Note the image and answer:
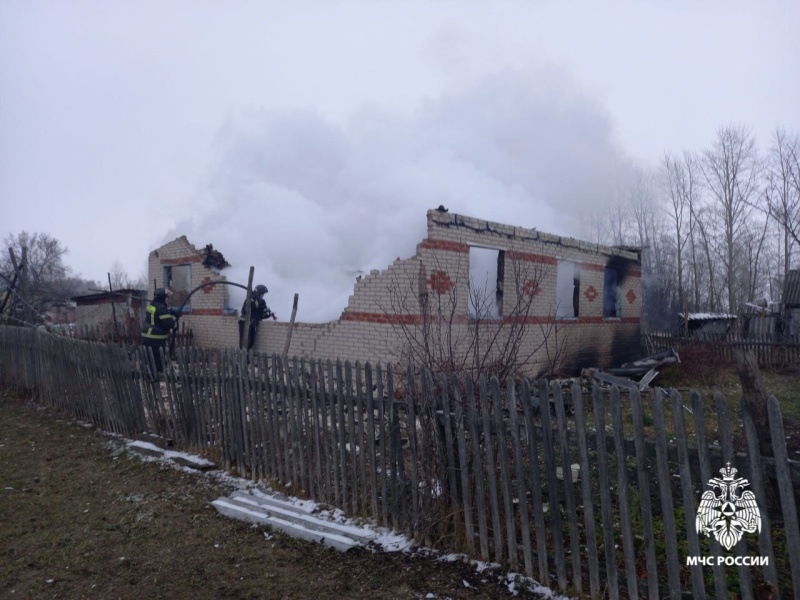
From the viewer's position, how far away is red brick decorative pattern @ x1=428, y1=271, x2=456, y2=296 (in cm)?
1025

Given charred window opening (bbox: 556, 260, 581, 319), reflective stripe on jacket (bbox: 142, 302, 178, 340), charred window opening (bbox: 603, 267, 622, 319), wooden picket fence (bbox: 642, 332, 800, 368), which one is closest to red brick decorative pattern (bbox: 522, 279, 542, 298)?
charred window opening (bbox: 556, 260, 581, 319)

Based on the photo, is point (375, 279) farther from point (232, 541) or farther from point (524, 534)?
point (524, 534)

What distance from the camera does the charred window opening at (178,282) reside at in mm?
14609

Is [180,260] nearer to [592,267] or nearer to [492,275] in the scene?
[492,275]

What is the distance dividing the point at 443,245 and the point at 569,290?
16.6ft

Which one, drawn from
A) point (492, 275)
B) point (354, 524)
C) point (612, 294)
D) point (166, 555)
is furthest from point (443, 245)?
point (612, 294)

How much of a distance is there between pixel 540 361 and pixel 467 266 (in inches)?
131

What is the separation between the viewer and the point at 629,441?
11.0 ft

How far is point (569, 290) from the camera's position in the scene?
556 inches

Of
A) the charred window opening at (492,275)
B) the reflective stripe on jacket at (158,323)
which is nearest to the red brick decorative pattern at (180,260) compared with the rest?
the reflective stripe on jacket at (158,323)

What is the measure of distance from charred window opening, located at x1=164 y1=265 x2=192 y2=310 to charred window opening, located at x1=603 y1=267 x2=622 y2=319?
1082 centimetres

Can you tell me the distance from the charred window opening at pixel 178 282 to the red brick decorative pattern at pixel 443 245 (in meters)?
7.12

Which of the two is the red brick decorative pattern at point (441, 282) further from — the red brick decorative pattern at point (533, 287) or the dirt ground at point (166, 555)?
the dirt ground at point (166, 555)

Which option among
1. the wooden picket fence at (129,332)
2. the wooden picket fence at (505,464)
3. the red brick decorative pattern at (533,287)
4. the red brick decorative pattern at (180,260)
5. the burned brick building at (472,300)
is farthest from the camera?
the red brick decorative pattern at (180,260)
